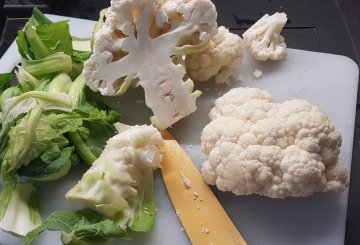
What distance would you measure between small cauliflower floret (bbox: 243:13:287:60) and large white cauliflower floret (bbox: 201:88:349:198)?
0.26m

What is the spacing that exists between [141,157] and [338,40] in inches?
A: 38.9

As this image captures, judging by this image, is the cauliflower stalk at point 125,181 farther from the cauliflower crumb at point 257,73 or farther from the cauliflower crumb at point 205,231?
the cauliflower crumb at point 257,73

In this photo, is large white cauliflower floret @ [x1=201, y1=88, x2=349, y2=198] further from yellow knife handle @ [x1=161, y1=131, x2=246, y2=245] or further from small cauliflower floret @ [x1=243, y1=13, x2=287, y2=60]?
small cauliflower floret @ [x1=243, y1=13, x2=287, y2=60]

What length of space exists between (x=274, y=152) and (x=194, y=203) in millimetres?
218

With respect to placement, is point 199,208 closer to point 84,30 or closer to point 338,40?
point 84,30

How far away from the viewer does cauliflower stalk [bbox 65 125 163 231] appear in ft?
3.58

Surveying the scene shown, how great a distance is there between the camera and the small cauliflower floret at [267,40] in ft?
4.60

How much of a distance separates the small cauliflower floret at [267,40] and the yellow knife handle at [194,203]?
1.25 ft

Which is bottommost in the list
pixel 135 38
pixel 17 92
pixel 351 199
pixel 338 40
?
pixel 351 199

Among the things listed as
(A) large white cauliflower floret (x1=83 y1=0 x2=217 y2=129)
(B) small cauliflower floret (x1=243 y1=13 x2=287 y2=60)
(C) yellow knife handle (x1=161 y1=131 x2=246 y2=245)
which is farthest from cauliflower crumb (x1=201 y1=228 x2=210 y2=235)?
(B) small cauliflower floret (x1=243 y1=13 x2=287 y2=60)

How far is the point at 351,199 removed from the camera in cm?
134

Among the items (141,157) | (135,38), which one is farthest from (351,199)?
(135,38)

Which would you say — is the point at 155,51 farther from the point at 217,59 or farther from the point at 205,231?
the point at 205,231

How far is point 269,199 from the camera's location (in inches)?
45.4
